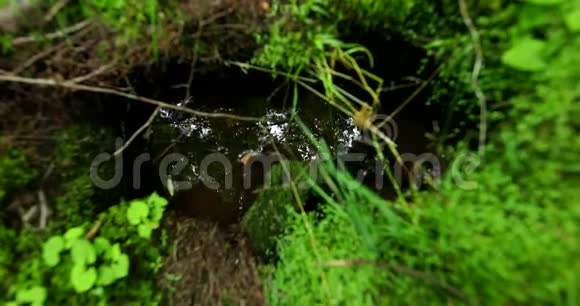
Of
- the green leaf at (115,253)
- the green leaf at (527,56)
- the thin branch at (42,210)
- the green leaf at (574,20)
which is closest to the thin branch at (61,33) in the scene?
the thin branch at (42,210)

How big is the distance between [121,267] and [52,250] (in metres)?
0.22

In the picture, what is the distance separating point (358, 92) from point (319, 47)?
354 millimetres

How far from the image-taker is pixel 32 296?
52.9 inches

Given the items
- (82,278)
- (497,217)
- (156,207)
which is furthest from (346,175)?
(82,278)

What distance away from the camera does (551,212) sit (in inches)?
39.4

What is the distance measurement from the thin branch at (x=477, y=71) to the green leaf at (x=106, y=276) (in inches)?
49.1

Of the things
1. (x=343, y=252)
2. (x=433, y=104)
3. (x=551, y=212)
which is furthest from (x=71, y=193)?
(x=551, y=212)

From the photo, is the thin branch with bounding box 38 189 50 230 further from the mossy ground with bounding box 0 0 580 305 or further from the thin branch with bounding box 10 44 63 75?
the thin branch with bounding box 10 44 63 75

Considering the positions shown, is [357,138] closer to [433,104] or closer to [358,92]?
[358,92]

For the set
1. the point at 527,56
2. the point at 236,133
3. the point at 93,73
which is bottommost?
the point at 527,56

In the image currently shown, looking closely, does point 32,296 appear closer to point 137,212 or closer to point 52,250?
point 52,250

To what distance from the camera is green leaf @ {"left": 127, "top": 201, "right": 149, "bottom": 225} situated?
5.04 ft

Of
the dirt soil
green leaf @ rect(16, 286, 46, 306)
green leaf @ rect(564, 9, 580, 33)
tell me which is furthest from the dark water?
green leaf @ rect(564, 9, 580, 33)

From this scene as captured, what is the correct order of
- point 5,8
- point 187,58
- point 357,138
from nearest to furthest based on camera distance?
point 5,8 < point 187,58 < point 357,138
